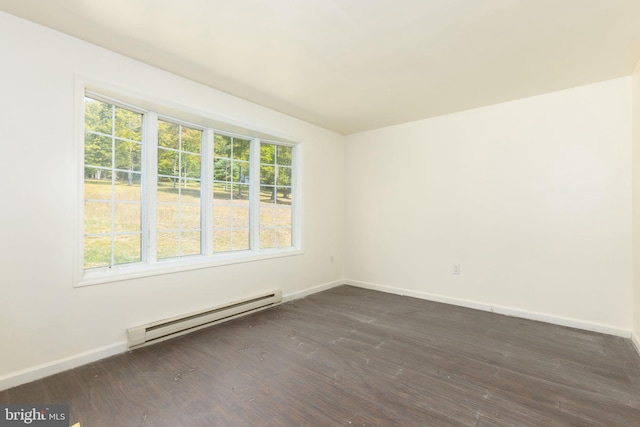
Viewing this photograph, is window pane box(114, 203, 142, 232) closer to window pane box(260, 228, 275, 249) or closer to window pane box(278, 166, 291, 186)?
window pane box(260, 228, 275, 249)

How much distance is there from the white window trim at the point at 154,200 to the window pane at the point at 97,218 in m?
0.17

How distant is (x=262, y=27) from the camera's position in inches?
86.7

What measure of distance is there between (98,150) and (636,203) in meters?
5.08

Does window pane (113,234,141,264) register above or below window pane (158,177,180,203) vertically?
below

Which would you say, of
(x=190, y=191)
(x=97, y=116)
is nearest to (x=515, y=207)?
(x=190, y=191)

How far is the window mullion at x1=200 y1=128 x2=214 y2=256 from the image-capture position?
3.46 metres

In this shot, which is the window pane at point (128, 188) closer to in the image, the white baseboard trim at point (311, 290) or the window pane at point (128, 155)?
the window pane at point (128, 155)

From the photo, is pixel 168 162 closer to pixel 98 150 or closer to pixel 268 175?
pixel 98 150

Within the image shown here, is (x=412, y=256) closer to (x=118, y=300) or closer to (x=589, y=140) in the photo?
(x=589, y=140)

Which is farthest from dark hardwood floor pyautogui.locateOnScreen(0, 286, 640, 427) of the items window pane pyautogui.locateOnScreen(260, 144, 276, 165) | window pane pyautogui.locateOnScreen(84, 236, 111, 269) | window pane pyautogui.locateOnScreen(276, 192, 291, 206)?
window pane pyautogui.locateOnScreen(260, 144, 276, 165)

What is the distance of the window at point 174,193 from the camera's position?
267 cm

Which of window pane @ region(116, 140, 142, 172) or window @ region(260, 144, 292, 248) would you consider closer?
window pane @ region(116, 140, 142, 172)

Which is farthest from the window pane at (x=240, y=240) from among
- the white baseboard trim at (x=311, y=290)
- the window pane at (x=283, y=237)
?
the white baseboard trim at (x=311, y=290)

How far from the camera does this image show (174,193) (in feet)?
10.6
